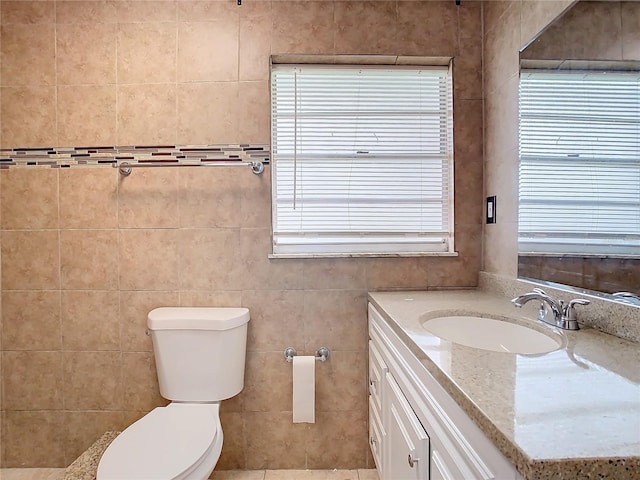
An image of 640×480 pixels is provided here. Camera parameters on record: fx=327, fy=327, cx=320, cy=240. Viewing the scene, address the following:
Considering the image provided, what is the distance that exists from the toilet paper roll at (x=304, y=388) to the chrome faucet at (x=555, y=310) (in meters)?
0.95

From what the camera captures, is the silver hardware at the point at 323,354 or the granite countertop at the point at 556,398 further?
the silver hardware at the point at 323,354

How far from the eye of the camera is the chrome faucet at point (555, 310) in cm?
98

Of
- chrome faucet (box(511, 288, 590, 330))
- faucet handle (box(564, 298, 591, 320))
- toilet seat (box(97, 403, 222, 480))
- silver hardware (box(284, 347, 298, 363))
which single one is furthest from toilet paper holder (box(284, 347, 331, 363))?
faucet handle (box(564, 298, 591, 320))

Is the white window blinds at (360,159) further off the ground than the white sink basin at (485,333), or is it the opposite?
the white window blinds at (360,159)

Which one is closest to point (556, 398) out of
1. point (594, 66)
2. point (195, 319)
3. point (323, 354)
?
point (594, 66)

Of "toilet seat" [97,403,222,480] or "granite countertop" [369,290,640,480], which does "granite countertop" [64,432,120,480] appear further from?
"granite countertop" [369,290,640,480]

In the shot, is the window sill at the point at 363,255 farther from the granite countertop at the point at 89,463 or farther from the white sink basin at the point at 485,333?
the granite countertop at the point at 89,463

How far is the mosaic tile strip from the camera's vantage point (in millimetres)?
1608

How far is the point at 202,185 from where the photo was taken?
5.30 ft

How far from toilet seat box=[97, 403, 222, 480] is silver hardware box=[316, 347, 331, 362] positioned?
0.53 metres

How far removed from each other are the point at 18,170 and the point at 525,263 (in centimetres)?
239

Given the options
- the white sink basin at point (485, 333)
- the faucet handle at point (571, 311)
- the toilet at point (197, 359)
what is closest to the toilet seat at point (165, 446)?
the toilet at point (197, 359)

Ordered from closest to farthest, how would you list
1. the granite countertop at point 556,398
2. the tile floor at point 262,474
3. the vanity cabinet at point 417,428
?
the granite countertop at point 556,398
the vanity cabinet at point 417,428
the tile floor at point 262,474

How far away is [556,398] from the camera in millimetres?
561
